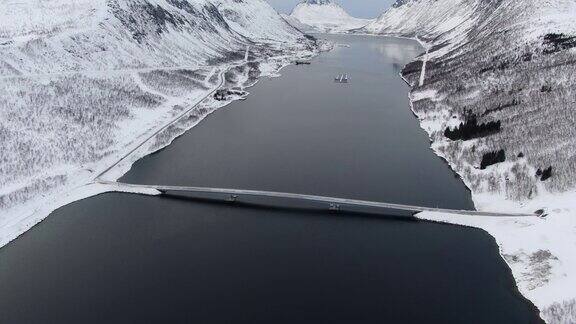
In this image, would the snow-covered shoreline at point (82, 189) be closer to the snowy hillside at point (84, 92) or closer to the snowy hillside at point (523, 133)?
the snowy hillside at point (84, 92)

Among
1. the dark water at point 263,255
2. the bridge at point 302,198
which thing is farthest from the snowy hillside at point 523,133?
the dark water at point 263,255

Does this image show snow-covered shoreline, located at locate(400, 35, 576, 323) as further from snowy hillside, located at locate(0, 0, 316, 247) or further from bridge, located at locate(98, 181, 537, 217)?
snowy hillside, located at locate(0, 0, 316, 247)

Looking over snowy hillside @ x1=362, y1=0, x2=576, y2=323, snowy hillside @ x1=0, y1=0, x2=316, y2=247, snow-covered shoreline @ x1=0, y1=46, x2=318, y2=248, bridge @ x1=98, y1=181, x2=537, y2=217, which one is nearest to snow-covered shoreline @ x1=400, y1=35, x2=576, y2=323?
snowy hillside @ x1=362, y1=0, x2=576, y2=323

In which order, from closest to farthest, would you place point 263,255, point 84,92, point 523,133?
point 263,255 < point 523,133 < point 84,92

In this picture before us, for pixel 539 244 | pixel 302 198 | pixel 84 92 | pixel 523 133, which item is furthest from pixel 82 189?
pixel 523 133

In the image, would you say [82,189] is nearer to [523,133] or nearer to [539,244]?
[539,244]

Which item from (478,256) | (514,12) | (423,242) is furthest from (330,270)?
(514,12)
